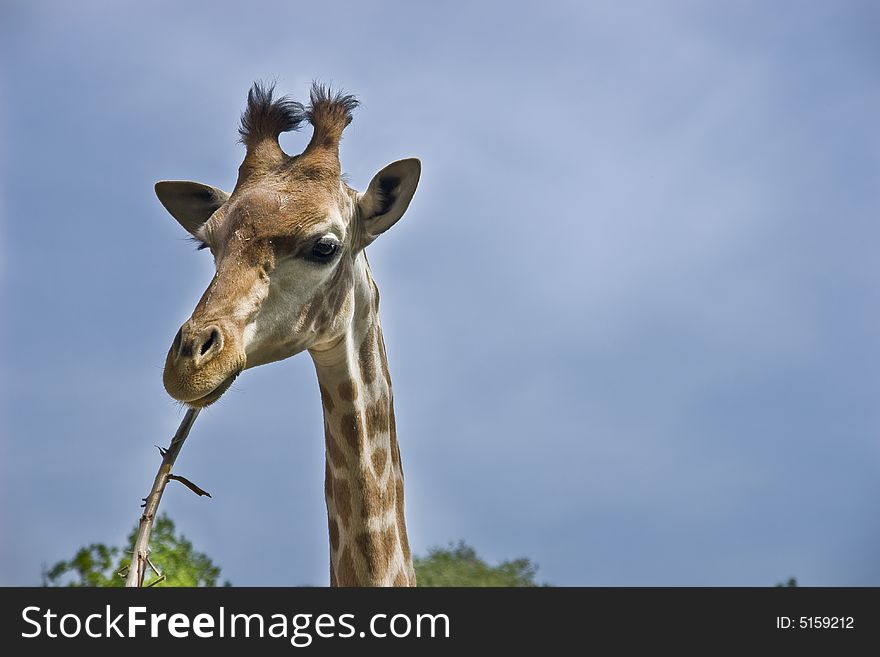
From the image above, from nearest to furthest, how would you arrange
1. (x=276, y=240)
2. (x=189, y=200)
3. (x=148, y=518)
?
(x=148, y=518) < (x=276, y=240) < (x=189, y=200)

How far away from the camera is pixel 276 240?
19.3 feet

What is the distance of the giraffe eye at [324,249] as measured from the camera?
604cm

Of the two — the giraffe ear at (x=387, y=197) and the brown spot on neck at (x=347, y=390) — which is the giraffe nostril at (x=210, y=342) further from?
the giraffe ear at (x=387, y=197)

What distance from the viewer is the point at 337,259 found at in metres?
6.18

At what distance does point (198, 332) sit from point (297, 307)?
0.77 m

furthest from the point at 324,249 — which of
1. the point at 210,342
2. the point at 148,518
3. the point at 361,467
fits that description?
the point at 148,518

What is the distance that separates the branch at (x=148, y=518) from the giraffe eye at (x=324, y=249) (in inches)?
62.4

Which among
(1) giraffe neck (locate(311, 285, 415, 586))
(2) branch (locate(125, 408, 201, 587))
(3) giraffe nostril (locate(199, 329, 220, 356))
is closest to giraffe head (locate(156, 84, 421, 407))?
(3) giraffe nostril (locate(199, 329, 220, 356))

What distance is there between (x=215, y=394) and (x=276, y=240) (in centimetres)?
97

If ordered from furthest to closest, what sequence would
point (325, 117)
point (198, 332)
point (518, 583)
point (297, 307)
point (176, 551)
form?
point (518, 583) → point (176, 551) → point (325, 117) → point (297, 307) → point (198, 332)

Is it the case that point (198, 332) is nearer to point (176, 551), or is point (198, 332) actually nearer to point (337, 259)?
point (337, 259)

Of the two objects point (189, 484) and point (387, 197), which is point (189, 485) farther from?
point (387, 197)
